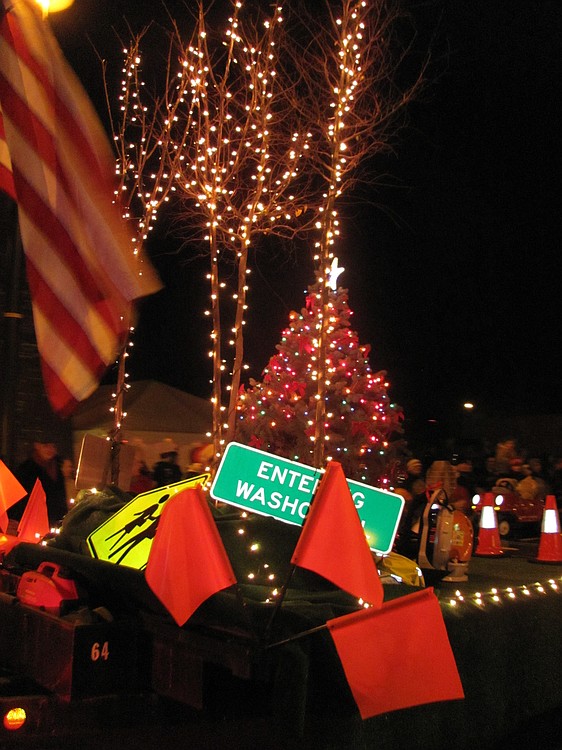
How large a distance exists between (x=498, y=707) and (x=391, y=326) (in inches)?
1168

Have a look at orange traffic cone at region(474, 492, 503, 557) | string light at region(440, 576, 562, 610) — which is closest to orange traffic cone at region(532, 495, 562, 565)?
orange traffic cone at region(474, 492, 503, 557)

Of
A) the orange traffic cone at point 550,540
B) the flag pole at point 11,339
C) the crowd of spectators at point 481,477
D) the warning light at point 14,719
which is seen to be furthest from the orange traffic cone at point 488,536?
the warning light at point 14,719

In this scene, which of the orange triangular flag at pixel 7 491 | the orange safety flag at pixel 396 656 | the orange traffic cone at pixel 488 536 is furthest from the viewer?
the orange traffic cone at pixel 488 536

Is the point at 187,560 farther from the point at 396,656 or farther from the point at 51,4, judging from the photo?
the point at 51,4

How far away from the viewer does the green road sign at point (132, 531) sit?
3916 mm

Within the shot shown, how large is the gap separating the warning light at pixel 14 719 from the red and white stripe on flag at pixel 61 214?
1.65 meters

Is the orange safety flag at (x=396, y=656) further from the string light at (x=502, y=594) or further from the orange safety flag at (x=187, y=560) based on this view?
the string light at (x=502, y=594)

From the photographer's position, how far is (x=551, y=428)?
31734 mm

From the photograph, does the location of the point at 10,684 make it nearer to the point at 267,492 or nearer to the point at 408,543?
the point at 267,492

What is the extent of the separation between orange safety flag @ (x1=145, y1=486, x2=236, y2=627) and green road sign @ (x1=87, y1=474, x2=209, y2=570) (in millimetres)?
912

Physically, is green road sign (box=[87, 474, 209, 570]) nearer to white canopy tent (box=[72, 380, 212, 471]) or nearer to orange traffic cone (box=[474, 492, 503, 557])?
orange traffic cone (box=[474, 492, 503, 557])

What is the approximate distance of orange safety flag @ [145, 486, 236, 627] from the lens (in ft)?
9.39

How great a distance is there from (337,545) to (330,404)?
1362 centimetres

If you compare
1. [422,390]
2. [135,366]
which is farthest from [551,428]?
[135,366]
